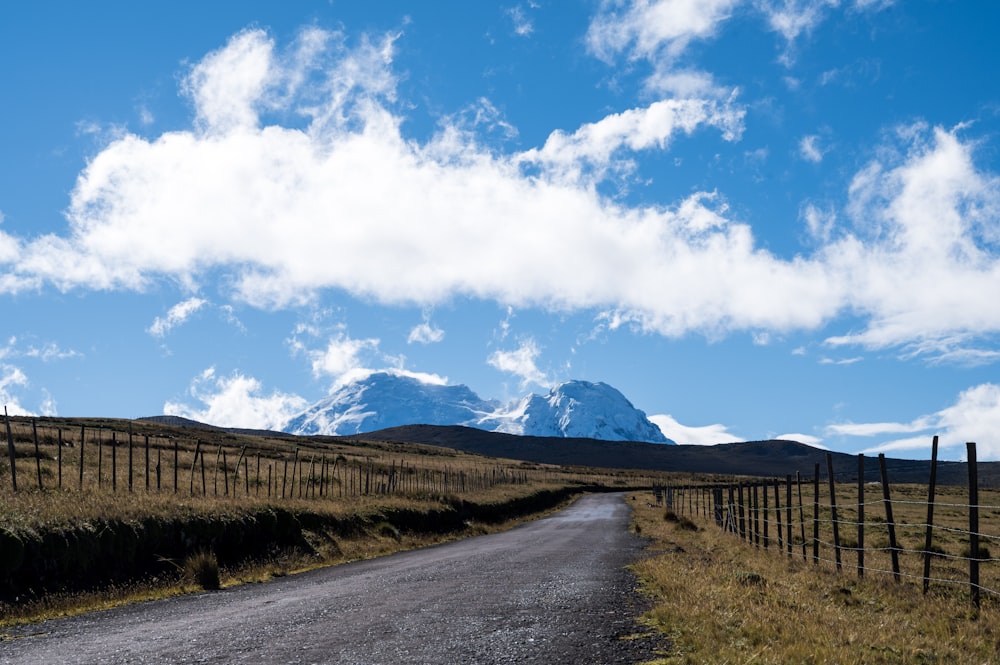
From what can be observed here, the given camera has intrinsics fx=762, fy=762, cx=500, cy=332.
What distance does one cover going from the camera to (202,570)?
61.5 ft

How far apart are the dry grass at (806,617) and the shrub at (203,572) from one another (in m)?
10.4

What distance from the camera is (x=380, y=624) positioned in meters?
11.8

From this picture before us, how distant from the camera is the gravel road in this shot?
9.77 metres

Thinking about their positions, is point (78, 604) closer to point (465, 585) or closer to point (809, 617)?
point (465, 585)

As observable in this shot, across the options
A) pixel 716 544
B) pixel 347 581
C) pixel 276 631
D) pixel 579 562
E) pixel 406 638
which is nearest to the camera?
pixel 406 638

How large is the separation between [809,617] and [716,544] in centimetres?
1821

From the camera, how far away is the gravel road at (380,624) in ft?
32.1

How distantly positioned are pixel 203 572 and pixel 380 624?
29.0ft

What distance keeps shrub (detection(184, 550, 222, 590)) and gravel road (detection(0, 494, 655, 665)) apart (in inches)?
36.7

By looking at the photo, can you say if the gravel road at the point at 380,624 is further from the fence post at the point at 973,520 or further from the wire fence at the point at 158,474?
the wire fence at the point at 158,474

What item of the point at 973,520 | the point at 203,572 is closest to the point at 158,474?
the point at 203,572

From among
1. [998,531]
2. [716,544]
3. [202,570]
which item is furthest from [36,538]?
[998,531]

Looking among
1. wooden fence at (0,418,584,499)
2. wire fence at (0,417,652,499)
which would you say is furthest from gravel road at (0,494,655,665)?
wooden fence at (0,418,584,499)

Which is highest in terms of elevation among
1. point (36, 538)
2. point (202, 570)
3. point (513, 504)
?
point (36, 538)
